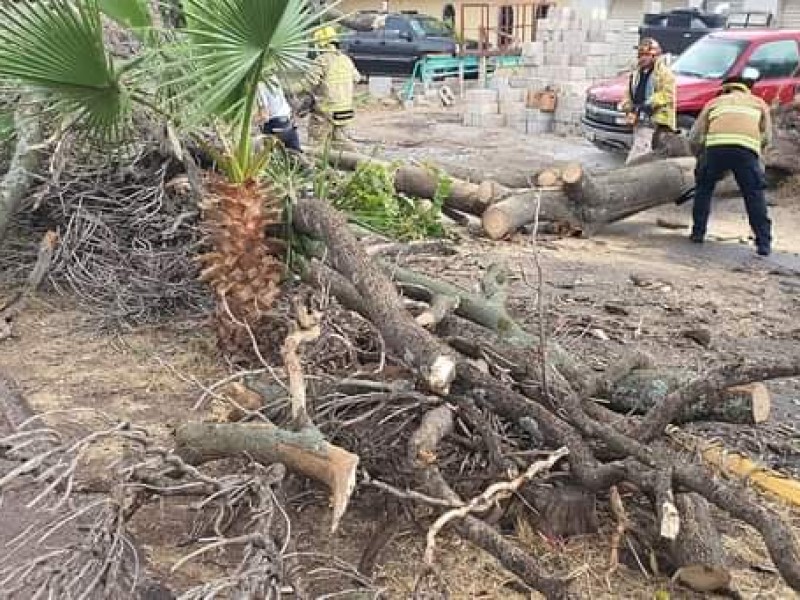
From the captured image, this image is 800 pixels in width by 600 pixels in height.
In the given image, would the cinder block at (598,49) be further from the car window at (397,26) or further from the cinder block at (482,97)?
the car window at (397,26)

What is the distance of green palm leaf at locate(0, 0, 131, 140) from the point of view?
489 cm

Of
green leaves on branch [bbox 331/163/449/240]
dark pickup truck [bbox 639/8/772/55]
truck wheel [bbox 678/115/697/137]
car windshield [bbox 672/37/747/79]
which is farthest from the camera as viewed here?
dark pickup truck [bbox 639/8/772/55]

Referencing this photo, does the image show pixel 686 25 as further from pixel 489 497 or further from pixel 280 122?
pixel 489 497

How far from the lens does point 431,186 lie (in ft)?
31.0

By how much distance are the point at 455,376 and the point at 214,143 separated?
280 cm

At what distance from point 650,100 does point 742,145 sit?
2.64 m

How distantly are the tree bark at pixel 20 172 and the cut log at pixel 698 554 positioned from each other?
540cm

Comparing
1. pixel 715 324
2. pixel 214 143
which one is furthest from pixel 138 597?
pixel 715 324

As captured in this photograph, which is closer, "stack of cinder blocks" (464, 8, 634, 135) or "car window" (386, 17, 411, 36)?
"stack of cinder blocks" (464, 8, 634, 135)

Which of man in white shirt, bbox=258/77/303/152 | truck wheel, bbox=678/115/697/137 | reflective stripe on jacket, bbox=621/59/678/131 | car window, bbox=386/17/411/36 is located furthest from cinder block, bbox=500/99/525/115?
man in white shirt, bbox=258/77/303/152

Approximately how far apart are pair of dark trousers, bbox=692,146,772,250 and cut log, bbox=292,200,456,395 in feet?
17.6

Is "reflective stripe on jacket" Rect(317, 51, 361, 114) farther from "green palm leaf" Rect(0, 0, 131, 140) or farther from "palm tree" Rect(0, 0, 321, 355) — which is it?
"green palm leaf" Rect(0, 0, 131, 140)

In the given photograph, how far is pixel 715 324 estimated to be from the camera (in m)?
7.01

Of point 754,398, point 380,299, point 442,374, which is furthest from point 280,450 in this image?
point 754,398
